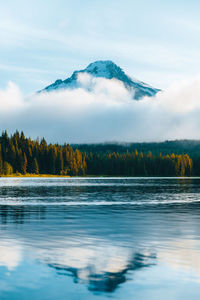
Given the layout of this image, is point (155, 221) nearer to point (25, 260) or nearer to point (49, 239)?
point (49, 239)

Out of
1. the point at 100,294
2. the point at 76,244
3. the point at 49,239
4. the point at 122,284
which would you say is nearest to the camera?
the point at 100,294

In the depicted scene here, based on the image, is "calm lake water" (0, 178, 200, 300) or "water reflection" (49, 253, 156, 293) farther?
"water reflection" (49, 253, 156, 293)

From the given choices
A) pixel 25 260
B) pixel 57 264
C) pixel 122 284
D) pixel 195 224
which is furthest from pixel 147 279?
pixel 195 224

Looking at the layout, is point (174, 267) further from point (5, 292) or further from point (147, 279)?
point (5, 292)

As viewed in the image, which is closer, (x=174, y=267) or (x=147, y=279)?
(x=147, y=279)

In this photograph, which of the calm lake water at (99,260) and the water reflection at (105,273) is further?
the water reflection at (105,273)

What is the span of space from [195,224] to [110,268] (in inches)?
668

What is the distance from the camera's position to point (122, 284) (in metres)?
13.8

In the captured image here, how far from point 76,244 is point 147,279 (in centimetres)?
802

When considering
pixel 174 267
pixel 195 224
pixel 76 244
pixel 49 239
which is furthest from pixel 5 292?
pixel 195 224

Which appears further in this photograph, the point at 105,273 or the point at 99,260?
the point at 99,260

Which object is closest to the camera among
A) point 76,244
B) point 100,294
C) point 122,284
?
point 100,294

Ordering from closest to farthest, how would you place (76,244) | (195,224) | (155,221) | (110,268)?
(110,268) < (76,244) < (195,224) < (155,221)

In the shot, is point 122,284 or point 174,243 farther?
point 174,243
